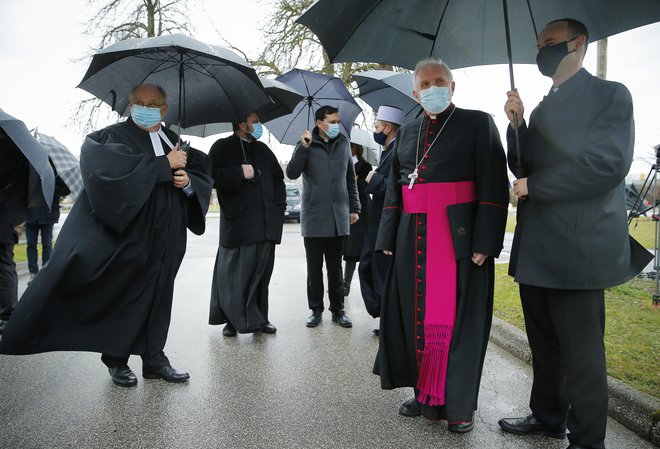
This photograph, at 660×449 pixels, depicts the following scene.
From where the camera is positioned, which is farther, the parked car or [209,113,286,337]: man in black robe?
the parked car

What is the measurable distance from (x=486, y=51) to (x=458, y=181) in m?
0.85

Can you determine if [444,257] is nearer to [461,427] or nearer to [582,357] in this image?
[582,357]

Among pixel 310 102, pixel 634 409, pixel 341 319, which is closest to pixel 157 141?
pixel 310 102

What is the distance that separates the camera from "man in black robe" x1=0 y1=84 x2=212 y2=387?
11.4 ft

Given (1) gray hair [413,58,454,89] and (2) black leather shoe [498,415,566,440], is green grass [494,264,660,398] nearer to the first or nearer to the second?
(2) black leather shoe [498,415,566,440]

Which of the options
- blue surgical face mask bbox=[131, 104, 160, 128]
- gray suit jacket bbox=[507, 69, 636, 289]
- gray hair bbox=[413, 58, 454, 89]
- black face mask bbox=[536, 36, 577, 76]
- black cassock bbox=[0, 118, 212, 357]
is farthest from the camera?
blue surgical face mask bbox=[131, 104, 160, 128]

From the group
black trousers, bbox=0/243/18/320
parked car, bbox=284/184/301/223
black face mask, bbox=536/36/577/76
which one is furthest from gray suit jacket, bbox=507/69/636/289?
parked car, bbox=284/184/301/223

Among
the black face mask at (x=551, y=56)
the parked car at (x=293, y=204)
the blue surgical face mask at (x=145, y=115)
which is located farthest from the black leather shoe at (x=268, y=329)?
the parked car at (x=293, y=204)

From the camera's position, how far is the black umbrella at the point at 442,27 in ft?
9.18

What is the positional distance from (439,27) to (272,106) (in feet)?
8.02

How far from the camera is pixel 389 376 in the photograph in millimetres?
3279

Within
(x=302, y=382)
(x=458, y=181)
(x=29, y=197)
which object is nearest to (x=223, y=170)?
(x=29, y=197)

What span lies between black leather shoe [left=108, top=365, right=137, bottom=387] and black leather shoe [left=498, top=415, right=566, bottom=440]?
8.49 feet

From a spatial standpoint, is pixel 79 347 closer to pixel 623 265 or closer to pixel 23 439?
pixel 23 439
